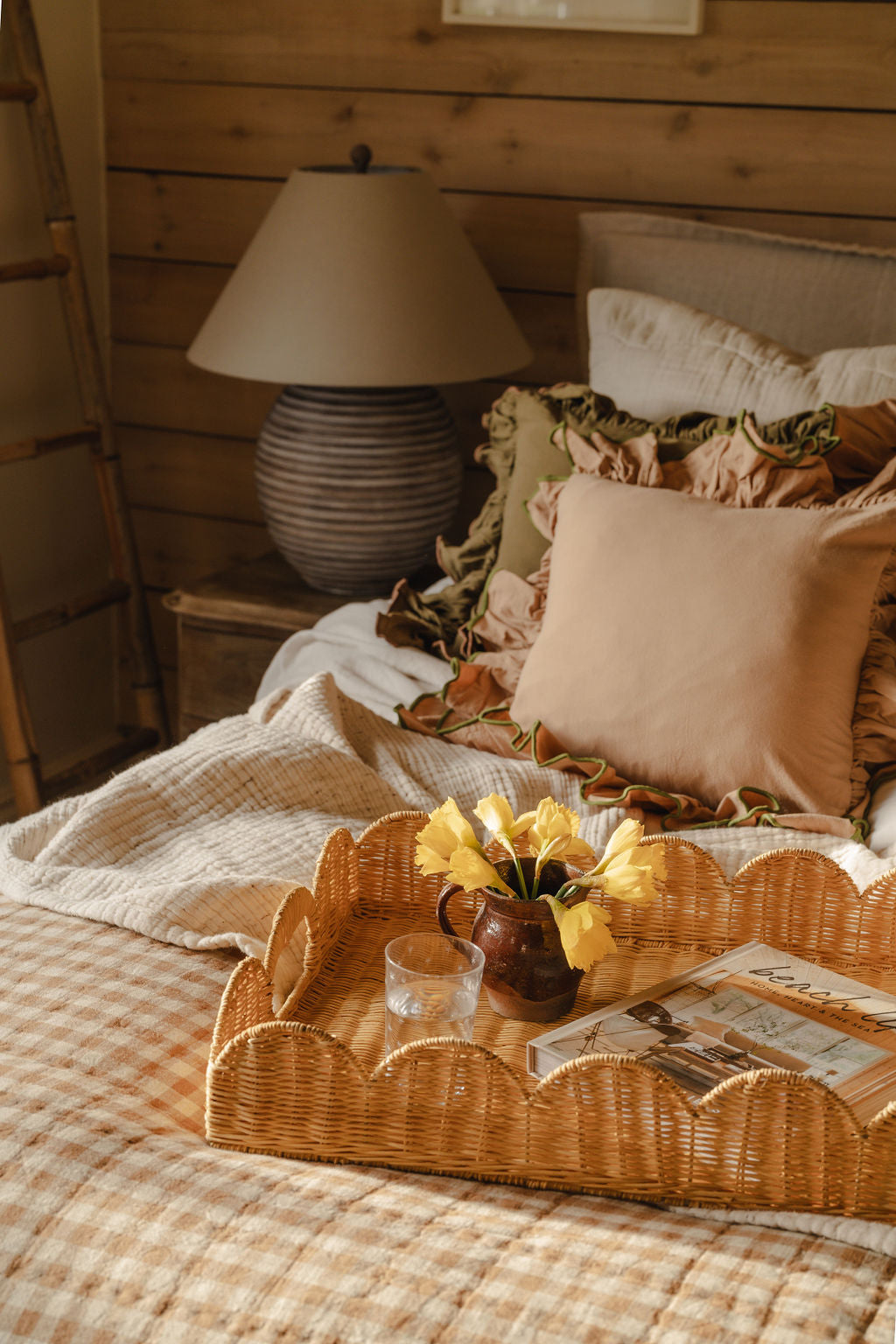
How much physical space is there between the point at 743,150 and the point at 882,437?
697mm

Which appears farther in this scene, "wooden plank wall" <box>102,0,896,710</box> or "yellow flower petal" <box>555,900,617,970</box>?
"wooden plank wall" <box>102,0,896,710</box>

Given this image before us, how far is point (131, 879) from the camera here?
1064 millimetres

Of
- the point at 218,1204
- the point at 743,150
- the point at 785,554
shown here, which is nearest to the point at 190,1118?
the point at 218,1204

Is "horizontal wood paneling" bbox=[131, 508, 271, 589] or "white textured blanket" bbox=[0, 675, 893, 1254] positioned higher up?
"white textured blanket" bbox=[0, 675, 893, 1254]

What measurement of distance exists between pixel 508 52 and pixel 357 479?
72 cm

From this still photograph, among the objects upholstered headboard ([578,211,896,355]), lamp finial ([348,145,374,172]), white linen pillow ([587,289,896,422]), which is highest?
lamp finial ([348,145,374,172])

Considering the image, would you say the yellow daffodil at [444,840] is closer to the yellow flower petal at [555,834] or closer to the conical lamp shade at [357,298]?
the yellow flower petal at [555,834]

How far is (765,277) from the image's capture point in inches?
69.8

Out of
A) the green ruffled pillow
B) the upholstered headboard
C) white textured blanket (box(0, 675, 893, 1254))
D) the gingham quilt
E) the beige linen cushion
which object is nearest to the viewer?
the gingham quilt

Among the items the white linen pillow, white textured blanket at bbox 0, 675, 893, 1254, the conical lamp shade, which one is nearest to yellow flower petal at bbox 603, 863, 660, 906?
white textured blanket at bbox 0, 675, 893, 1254

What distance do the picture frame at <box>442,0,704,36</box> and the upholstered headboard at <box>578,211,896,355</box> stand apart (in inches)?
11.5

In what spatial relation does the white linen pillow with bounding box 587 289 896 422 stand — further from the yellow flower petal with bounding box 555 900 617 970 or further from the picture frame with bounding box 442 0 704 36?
the yellow flower petal with bounding box 555 900 617 970

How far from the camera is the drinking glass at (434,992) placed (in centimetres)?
83

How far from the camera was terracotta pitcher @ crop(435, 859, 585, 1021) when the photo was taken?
85 cm
